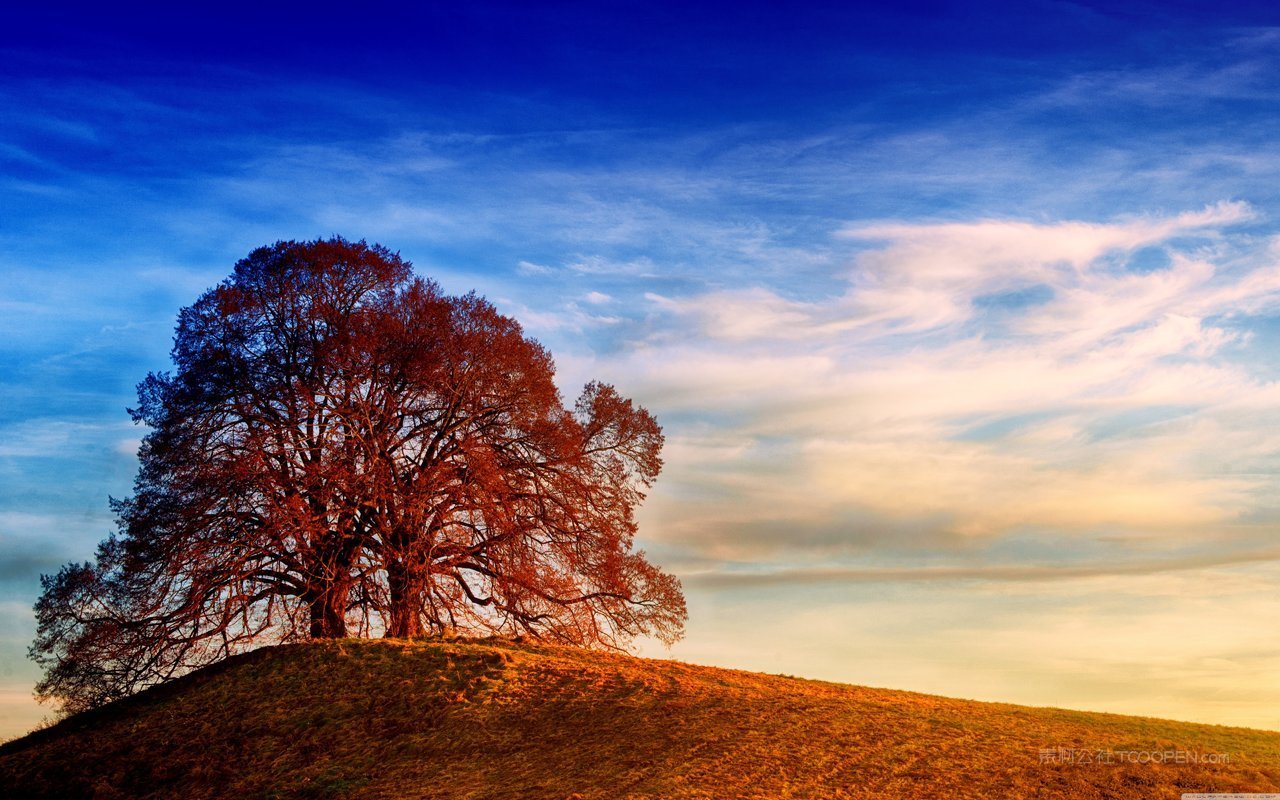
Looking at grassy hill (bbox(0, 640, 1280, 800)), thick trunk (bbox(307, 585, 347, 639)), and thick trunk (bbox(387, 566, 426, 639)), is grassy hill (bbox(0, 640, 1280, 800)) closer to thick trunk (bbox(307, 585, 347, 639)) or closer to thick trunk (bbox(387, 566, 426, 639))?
thick trunk (bbox(307, 585, 347, 639))

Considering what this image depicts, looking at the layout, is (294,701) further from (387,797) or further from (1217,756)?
(1217,756)

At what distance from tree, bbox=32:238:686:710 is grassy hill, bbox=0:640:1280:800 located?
5.58ft

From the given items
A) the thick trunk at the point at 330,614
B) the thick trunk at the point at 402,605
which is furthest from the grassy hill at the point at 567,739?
the thick trunk at the point at 402,605

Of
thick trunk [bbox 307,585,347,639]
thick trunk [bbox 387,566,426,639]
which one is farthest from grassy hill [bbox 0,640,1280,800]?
thick trunk [bbox 387,566,426,639]

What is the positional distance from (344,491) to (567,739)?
9.40m

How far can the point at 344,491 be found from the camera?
25.6 meters

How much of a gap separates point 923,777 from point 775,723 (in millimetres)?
3212

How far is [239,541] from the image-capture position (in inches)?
985

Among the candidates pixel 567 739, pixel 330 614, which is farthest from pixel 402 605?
pixel 567 739

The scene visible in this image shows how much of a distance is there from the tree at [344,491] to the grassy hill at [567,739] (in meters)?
1.70

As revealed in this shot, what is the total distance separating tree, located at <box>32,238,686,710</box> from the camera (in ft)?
82.0

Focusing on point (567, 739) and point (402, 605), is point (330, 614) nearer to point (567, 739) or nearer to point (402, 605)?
point (402, 605)

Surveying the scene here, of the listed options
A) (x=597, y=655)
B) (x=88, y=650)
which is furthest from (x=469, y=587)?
(x=88, y=650)

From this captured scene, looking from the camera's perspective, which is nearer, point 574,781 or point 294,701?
point 574,781
